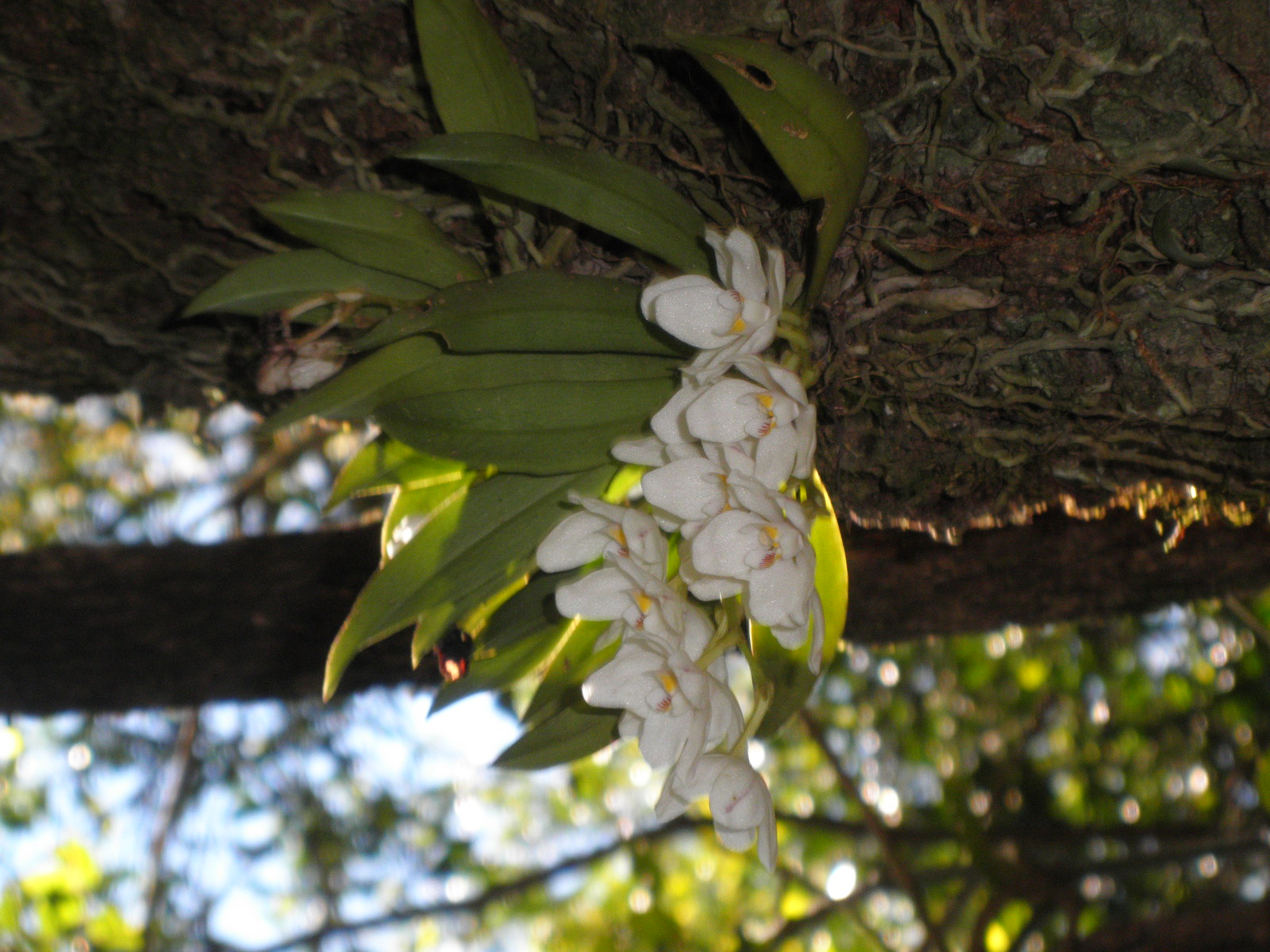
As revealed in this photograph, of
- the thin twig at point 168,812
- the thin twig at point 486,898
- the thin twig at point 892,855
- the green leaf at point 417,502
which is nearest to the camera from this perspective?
the green leaf at point 417,502

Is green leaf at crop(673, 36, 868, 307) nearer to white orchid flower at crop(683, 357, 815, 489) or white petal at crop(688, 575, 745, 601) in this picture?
white orchid flower at crop(683, 357, 815, 489)

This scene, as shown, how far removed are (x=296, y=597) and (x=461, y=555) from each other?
804 millimetres

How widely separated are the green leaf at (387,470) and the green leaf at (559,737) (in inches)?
9.1

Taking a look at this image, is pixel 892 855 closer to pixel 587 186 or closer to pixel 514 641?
pixel 514 641

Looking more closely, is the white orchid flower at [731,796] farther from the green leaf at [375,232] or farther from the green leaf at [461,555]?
the green leaf at [375,232]

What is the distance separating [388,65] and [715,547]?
1.77 feet

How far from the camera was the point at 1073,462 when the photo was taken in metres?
0.87

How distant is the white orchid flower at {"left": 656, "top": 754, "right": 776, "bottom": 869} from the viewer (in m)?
0.61

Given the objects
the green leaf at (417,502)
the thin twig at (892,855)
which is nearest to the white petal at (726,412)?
the green leaf at (417,502)

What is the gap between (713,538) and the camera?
0.57 m

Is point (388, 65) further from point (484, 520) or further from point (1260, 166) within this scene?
point (1260, 166)

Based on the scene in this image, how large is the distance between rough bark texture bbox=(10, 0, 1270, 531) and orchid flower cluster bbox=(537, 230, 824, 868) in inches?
6.8

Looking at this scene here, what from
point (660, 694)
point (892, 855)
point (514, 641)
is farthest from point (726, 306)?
point (892, 855)

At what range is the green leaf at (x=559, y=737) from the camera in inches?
30.0
